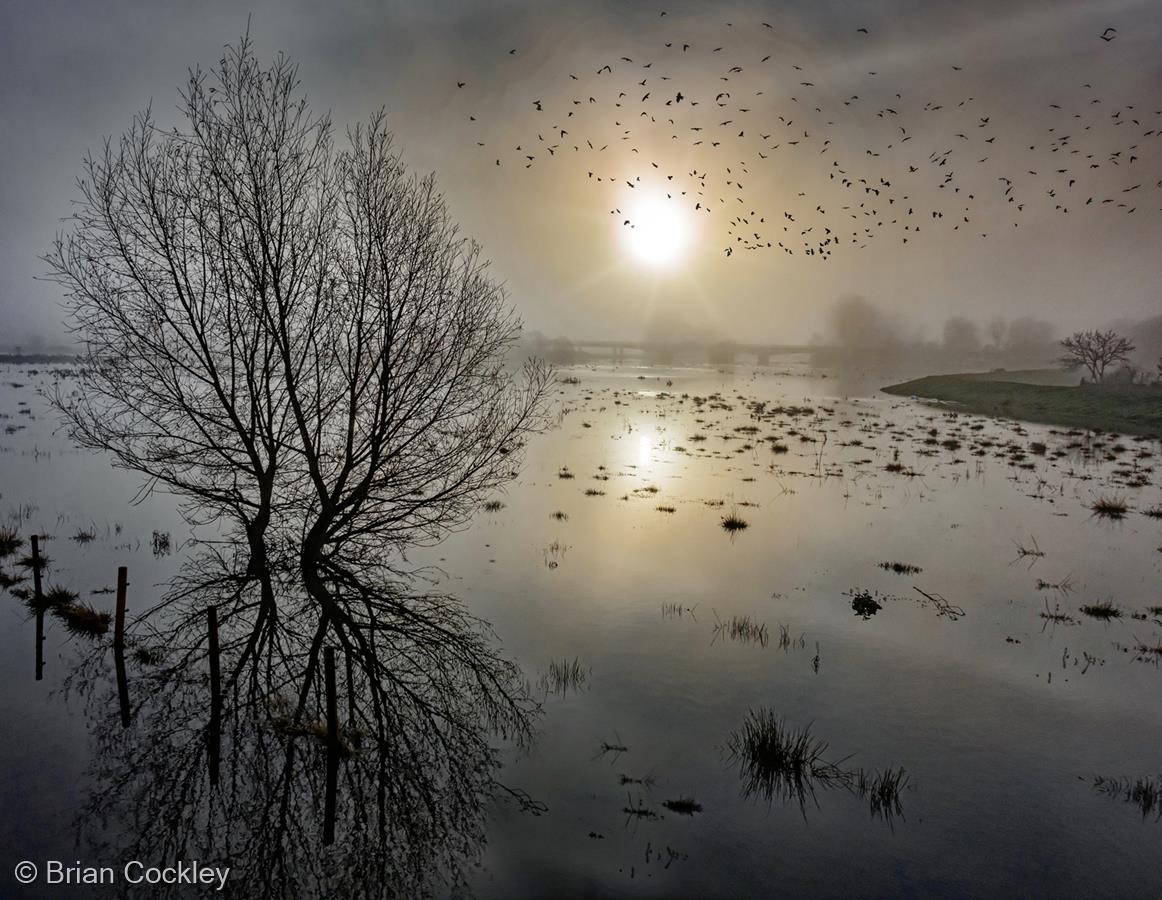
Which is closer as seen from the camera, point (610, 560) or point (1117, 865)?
point (1117, 865)

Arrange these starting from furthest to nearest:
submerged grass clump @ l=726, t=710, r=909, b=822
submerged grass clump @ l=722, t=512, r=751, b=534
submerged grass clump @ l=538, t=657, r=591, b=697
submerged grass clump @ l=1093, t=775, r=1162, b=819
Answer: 1. submerged grass clump @ l=722, t=512, r=751, b=534
2. submerged grass clump @ l=538, t=657, r=591, b=697
3. submerged grass clump @ l=726, t=710, r=909, b=822
4. submerged grass clump @ l=1093, t=775, r=1162, b=819

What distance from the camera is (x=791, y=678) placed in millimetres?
10820

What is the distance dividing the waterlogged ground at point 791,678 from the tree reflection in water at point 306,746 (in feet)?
1.48

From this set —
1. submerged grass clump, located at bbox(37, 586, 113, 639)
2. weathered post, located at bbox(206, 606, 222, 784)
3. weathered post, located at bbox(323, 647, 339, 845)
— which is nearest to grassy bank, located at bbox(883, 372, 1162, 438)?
weathered post, located at bbox(323, 647, 339, 845)

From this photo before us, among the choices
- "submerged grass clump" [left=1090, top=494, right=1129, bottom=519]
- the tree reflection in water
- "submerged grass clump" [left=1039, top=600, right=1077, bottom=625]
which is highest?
"submerged grass clump" [left=1090, top=494, right=1129, bottom=519]

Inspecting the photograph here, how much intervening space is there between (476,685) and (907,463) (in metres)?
25.3

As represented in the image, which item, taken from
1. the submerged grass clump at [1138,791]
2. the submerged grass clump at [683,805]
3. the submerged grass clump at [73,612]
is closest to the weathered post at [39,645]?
the submerged grass clump at [73,612]

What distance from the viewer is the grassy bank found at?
1869 inches

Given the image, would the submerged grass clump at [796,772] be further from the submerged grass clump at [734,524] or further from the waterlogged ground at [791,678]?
the submerged grass clump at [734,524]

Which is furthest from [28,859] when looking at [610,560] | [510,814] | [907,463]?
[907,463]

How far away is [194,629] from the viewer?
12.4 meters

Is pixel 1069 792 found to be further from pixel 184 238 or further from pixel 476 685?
pixel 184 238

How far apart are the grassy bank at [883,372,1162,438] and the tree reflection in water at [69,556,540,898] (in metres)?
→ 47.7

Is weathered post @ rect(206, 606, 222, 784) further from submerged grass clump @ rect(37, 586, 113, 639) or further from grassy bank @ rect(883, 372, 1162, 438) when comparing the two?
grassy bank @ rect(883, 372, 1162, 438)
